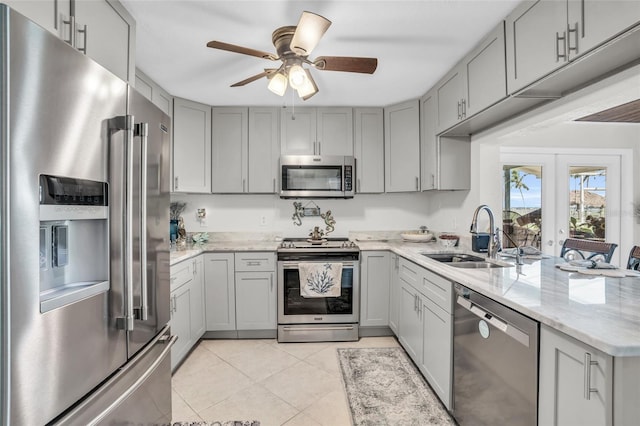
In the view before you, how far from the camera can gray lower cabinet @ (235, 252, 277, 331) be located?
3023 mm

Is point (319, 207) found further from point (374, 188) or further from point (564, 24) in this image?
point (564, 24)

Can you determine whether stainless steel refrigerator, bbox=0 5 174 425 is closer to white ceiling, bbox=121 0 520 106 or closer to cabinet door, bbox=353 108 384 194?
white ceiling, bbox=121 0 520 106

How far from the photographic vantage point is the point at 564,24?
136 cm

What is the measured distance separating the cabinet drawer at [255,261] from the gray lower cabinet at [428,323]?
1266mm

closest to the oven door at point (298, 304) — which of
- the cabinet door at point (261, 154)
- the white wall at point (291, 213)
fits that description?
the white wall at point (291, 213)

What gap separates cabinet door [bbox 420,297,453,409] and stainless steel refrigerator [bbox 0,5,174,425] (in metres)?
1.58

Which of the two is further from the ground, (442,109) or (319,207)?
(442,109)

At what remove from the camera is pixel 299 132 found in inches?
133

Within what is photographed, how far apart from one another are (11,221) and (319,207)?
10.0ft

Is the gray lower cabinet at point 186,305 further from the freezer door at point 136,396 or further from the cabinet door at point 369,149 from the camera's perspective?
the cabinet door at point 369,149

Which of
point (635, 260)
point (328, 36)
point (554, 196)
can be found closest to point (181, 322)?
point (328, 36)

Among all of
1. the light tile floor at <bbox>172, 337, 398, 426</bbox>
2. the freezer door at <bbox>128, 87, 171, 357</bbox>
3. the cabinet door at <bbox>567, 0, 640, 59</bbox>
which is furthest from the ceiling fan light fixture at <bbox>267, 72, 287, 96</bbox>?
the light tile floor at <bbox>172, 337, 398, 426</bbox>

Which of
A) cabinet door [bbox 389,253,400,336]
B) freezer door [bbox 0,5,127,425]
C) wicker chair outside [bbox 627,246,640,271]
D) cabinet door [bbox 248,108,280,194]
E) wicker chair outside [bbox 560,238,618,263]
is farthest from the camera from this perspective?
cabinet door [bbox 248,108,280,194]

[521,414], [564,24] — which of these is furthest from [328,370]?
[564,24]
